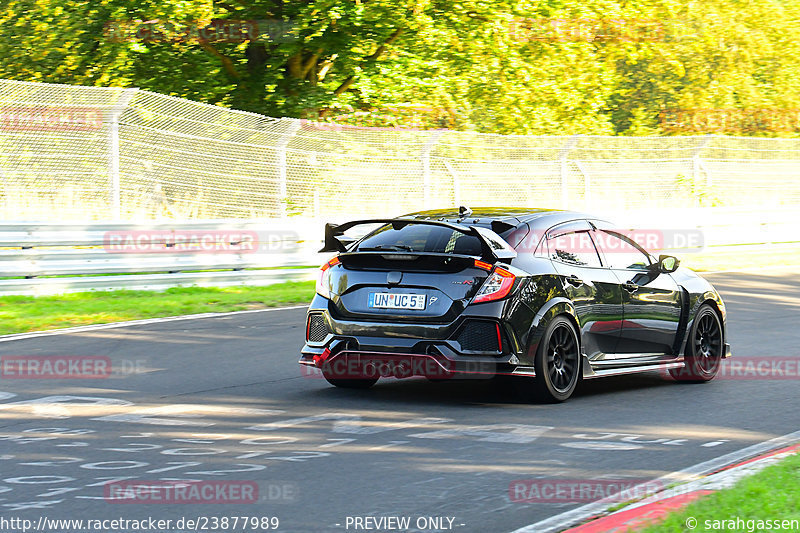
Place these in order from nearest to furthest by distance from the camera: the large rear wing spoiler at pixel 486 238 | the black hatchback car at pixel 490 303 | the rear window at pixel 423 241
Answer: the black hatchback car at pixel 490 303 < the large rear wing spoiler at pixel 486 238 < the rear window at pixel 423 241

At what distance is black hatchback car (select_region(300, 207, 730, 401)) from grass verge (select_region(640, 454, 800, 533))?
2.54 meters

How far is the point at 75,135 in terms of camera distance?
18094 mm

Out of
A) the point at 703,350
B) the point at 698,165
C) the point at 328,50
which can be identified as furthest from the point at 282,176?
the point at 703,350

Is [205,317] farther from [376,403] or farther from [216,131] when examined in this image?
[216,131]

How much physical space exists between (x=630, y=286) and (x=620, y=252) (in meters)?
→ 0.33

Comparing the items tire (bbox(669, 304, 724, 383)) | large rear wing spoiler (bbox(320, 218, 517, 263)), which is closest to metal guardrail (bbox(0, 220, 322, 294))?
large rear wing spoiler (bbox(320, 218, 517, 263))

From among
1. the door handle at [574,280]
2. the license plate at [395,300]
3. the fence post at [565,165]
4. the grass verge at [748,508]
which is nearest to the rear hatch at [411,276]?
the license plate at [395,300]

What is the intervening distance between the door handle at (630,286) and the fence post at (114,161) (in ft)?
34.2

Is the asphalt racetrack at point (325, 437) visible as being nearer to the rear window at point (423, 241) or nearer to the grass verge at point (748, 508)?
the grass verge at point (748, 508)

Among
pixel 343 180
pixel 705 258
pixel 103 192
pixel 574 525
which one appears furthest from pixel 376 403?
pixel 705 258

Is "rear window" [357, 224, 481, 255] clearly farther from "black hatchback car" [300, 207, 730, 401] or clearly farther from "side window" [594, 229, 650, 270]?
"side window" [594, 229, 650, 270]

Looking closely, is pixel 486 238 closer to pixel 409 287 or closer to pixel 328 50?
pixel 409 287

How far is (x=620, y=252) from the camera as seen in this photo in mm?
9516

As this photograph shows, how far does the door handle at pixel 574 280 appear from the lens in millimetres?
8742
